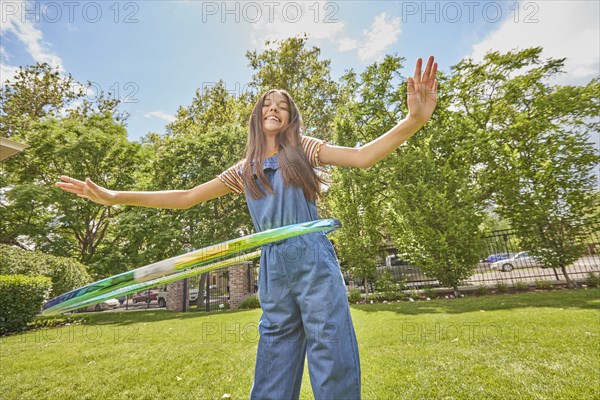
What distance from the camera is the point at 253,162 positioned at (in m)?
1.79

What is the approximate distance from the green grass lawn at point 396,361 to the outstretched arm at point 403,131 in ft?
9.74

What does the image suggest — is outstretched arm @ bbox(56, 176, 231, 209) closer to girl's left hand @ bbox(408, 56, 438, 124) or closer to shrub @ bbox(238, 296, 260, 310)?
girl's left hand @ bbox(408, 56, 438, 124)

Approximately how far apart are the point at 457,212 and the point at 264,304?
12.2 m

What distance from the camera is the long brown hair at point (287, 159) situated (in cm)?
162

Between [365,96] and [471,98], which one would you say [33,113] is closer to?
[365,96]

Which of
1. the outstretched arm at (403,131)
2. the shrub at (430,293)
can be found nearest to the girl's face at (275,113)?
the outstretched arm at (403,131)

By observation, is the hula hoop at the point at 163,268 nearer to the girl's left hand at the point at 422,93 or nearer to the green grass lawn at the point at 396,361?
the girl's left hand at the point at 422,93

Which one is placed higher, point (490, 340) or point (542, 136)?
point (542, 136)

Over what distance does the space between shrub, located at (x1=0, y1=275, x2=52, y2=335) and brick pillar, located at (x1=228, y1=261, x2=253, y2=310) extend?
301 inches

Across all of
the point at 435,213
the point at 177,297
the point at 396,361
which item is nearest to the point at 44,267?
the point at 177,297

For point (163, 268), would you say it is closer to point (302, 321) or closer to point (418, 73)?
point (302, 321)

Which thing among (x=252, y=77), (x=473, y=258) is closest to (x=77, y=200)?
(x=252, y=77)

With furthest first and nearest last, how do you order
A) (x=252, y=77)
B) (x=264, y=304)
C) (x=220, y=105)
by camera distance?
→ (x=220, y=105) < (x=252, y=77) < (x=264, y=304)

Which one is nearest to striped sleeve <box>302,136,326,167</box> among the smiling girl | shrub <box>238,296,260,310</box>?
the smiling girl
